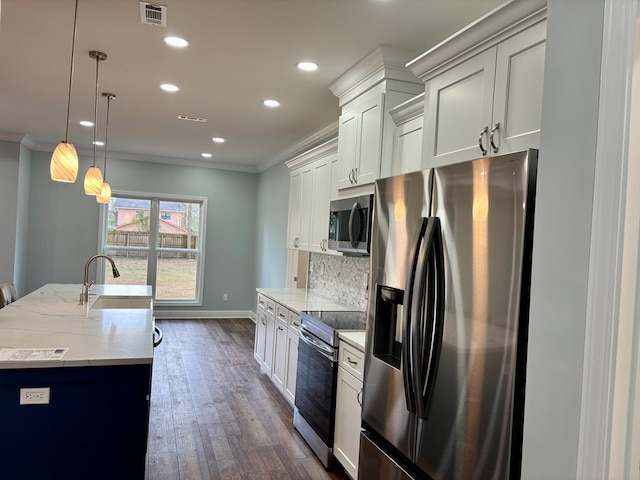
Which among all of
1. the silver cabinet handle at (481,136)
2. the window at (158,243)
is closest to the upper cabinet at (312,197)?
the silver cabinet handle at (481,136)

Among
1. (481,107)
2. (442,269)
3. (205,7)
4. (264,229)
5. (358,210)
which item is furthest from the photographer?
(264,229)

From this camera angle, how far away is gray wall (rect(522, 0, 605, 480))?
1.01m

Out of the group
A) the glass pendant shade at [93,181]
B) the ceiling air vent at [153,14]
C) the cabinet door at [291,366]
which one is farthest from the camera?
the cabinet door at [291,366]

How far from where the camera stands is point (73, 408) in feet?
6.42

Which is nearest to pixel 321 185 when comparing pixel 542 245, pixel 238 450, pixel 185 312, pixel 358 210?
pixel 358 210

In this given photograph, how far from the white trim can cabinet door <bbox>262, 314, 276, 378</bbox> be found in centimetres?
353

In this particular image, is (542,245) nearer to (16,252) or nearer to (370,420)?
(370,420)

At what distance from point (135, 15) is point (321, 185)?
2.09 m

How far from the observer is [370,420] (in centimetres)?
207

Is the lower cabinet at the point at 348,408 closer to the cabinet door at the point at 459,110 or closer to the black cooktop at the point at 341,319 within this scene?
the black cooktop at the point at 341,319

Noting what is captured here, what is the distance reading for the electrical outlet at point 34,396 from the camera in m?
1.90

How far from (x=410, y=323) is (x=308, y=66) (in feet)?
7.13

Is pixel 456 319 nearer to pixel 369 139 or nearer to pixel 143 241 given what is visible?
pixel 369 139

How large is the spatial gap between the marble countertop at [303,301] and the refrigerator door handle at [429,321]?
1985 millimetres
